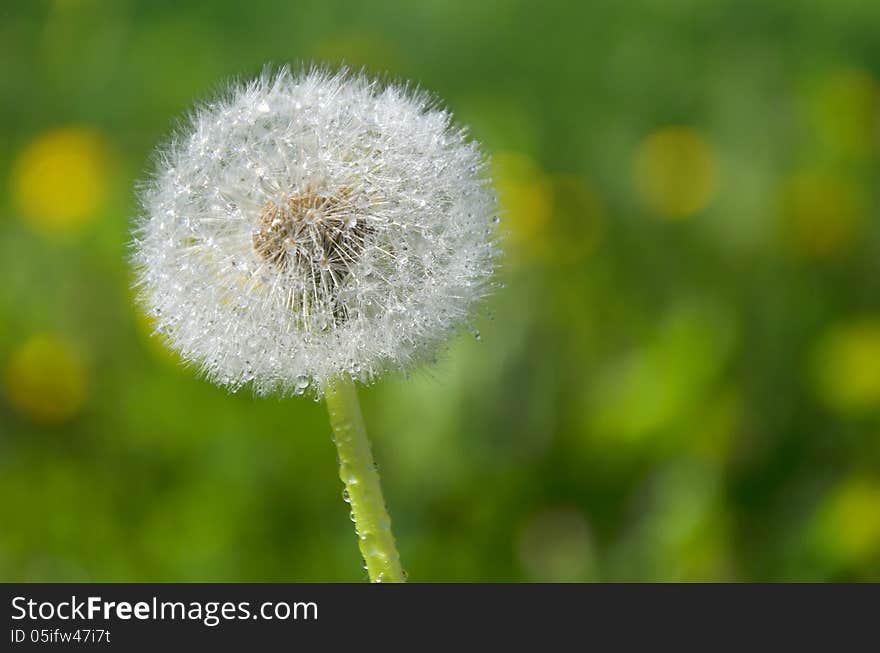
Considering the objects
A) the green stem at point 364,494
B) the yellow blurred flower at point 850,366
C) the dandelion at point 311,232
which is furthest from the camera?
the yellow blurred flower at point 850,366

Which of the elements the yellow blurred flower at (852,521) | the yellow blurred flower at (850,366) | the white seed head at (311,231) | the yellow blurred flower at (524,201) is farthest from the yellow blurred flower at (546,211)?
the white seed head at (311,231)

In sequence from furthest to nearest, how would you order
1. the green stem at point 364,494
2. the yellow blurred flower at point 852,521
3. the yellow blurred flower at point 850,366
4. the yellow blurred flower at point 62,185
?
the yellow blurred flower at point 62,185
the yellow blurred flower at point 850,366
the yellow blurred flower at point 852,521
the green stem at point 364,494

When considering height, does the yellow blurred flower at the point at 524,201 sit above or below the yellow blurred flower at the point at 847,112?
below

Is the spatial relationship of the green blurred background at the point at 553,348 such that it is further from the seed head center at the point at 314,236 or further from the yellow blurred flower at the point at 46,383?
the seed head center at the point at 314,236

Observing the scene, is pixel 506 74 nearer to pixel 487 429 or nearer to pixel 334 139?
pixel 487 429

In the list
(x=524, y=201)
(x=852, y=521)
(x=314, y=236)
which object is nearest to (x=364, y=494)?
(x=314, y=236)

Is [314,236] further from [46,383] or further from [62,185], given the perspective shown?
[62,185]
